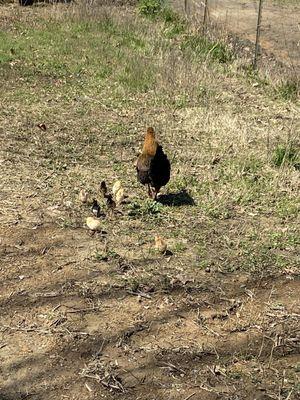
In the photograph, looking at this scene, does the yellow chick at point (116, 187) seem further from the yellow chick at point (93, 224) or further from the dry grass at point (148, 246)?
the yellow chick at point (93, 224)

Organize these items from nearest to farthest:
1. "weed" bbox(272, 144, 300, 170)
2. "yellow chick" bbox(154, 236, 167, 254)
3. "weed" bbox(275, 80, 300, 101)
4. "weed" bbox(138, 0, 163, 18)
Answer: "yellow chick" bbox(154, 236, 167, 254), "weed" bbox(272, 144, 300, 170), "weed" bbox(275, 80, 300, 101), "weed" bbox(138, 0, 163, 18)

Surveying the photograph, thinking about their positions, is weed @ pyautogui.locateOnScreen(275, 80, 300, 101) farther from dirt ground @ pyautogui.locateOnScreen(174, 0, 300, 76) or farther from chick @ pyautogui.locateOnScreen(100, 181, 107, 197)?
chick @ pyautogui.locateOnScreen(100, 181, 107, 197)

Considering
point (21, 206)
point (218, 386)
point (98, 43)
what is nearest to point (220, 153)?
point (21, 206)

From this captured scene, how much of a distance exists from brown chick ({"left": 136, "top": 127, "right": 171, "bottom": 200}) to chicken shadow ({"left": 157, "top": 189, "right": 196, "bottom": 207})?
19 cm

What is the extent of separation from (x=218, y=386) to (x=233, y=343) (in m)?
0.39

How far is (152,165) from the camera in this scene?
4.95m

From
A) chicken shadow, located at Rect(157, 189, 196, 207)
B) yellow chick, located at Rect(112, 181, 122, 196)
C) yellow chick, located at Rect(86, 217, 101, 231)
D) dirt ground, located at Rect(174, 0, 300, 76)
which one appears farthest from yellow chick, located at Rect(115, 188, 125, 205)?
dirt ground, located at Rect(174, 0, 300, 76)

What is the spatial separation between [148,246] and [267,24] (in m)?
10.7

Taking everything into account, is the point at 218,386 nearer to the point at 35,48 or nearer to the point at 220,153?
the point at 220,153

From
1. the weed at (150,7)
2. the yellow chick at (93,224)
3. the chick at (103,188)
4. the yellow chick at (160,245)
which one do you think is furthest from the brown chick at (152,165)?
the weed at (150,7)

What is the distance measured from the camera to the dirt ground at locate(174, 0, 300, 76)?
35.8 ft

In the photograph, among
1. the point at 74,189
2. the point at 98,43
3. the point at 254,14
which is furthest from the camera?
the point at 254,14

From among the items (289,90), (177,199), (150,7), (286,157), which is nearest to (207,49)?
(289,90)

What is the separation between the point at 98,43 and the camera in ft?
35.0
